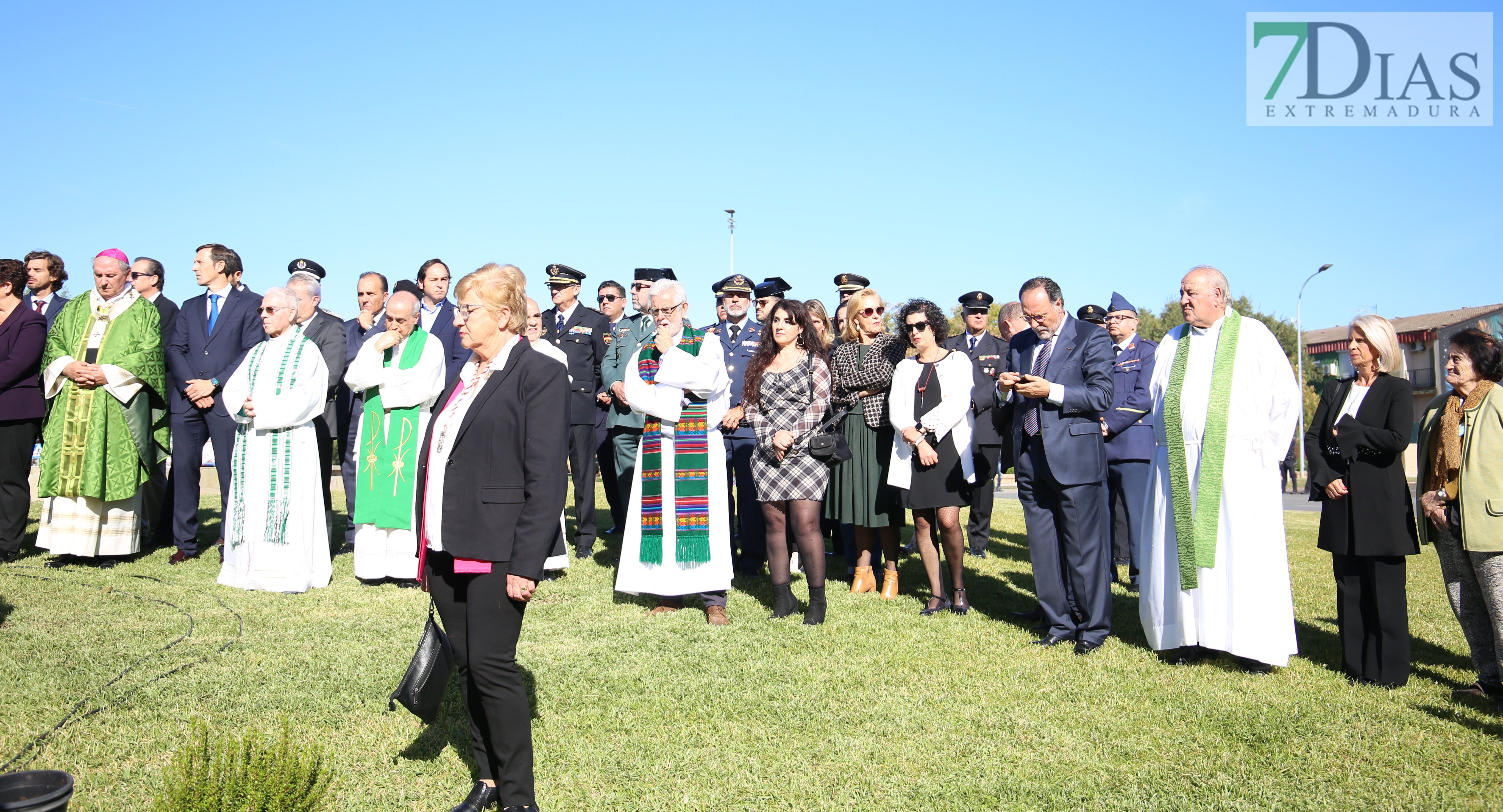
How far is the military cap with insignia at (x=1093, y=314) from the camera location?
32.8ft

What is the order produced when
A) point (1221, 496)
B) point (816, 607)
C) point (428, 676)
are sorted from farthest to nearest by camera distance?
point (816, 607) → point (1221, 496) → point (428, 676)

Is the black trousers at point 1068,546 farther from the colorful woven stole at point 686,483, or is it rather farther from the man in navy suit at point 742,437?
the man in navy suit at point 742,437

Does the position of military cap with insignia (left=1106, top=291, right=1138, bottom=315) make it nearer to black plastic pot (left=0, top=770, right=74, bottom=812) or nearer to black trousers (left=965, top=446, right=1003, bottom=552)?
black trousers (left=965, top=446, right=1003, bottom=552)

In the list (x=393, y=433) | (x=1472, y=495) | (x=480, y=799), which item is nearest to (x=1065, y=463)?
(x=1472, y=495)

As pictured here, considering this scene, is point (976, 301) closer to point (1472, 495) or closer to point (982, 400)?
point (982, 400)

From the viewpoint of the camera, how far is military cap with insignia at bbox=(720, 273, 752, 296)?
29.2 feet

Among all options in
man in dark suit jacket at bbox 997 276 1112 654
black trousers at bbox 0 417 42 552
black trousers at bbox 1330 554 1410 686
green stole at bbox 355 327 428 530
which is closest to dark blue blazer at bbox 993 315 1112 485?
man in dark suit jacket at bbox 997 276 1112 654

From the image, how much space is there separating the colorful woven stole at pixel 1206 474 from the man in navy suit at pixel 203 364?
709 cm

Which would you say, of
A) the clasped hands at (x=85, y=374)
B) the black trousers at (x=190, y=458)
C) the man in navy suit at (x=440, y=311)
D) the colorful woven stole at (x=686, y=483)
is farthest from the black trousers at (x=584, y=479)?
the clasped hands at (x=85, y=374)

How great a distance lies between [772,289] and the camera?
8.08 m

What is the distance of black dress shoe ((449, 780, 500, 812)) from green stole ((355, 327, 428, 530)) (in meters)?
4.26

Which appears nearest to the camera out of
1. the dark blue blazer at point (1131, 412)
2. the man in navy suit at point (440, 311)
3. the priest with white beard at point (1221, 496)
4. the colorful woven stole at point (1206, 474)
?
the priest with white beard at point (1221, 496)

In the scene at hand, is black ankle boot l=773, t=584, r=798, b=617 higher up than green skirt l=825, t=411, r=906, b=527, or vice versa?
green skirt l=825, t=411, r=906, b=527

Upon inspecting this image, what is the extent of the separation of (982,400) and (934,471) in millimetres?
888
